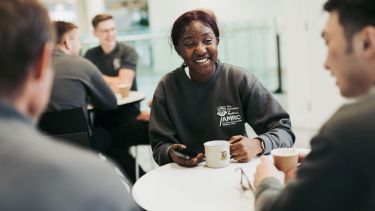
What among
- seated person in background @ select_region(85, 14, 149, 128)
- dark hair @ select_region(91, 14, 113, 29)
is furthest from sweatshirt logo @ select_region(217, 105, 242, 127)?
dark hair @ select_region(91, 14, 113, 29)

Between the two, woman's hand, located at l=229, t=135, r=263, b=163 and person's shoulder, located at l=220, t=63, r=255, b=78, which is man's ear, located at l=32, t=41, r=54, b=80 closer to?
woman's hand, located at l=229, t=135, r=263, b=163

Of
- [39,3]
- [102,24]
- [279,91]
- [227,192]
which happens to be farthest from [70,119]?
[279,91]

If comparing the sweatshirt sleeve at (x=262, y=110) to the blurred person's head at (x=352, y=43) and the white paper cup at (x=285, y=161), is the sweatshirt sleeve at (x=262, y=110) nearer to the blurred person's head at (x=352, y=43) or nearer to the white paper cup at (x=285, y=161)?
the white paper cup at (x=285, y=161)

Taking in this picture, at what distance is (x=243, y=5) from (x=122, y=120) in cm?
523

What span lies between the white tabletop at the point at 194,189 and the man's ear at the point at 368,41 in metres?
0.55

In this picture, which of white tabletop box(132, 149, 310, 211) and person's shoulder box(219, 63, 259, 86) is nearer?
white tabletop box(132, 149, 310, 211)

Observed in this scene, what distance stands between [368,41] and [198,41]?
1.15m

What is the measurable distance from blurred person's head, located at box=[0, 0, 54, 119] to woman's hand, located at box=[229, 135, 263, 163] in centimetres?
99

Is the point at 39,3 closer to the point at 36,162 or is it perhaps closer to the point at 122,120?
the point at 36,162

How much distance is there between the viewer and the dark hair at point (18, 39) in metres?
0.69

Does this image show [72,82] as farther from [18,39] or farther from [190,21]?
[18,39]

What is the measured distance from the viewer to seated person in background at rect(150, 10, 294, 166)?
1925 mm

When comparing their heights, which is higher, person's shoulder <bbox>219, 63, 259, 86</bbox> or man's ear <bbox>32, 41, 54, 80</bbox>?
man's ear <bbox>32, 41, 54, 80</bbox>

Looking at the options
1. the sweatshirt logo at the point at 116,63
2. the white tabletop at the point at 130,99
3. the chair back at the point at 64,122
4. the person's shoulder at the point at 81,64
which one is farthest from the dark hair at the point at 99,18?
the chair back at the point at 64,122
